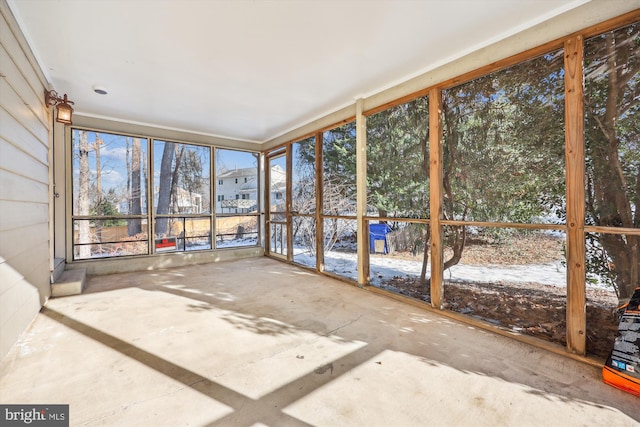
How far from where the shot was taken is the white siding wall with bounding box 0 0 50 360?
2197 mm

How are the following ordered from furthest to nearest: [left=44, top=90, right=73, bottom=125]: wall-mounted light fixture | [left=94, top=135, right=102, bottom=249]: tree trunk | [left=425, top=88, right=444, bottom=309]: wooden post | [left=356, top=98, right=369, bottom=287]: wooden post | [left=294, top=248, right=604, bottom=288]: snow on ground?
1. [left=94, top=135, right=102, bottom=249]: tree trunk
2. [left=356, top=98, right=369, bottom=287]: wooden post
3. [left=44, top=90, right=73, bottom=125]: wall-mounted light fixture
4. [left=425, top=88, right=444, bottom=309]: wooden post
5. [left=294, top=248, right=604, bottom=288]: snow on ground

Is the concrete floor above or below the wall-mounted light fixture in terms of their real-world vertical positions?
below

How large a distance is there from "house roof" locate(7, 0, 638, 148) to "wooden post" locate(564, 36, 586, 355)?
382 mm

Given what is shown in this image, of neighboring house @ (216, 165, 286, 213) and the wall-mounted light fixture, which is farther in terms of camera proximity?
neighboring house @ (216, 165, 286, 213)

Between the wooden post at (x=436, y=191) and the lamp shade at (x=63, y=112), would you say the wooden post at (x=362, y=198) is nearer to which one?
the wooden post at (x=436, y=191)

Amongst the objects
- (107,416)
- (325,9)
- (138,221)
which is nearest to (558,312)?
(325,9)

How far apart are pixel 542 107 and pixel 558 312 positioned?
184 cm

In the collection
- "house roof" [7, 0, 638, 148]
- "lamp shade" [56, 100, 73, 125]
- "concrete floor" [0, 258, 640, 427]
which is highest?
"house roof" [7, 0, 638, 148]

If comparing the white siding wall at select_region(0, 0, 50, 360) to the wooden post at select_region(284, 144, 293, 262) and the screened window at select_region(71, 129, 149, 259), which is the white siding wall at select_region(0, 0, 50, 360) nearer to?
Answer: the screened window at select_region(71, 129, 149, 259)

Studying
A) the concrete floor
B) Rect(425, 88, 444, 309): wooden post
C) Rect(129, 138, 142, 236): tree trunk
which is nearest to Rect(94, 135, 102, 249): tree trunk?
Rect(129, 138, 142, 236): tree trunk

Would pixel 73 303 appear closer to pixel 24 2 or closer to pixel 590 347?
pixel 24 2

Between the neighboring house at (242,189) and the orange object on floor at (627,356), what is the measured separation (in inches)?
210

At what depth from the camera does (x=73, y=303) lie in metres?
3.39

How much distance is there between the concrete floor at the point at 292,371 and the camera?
5.16ft
